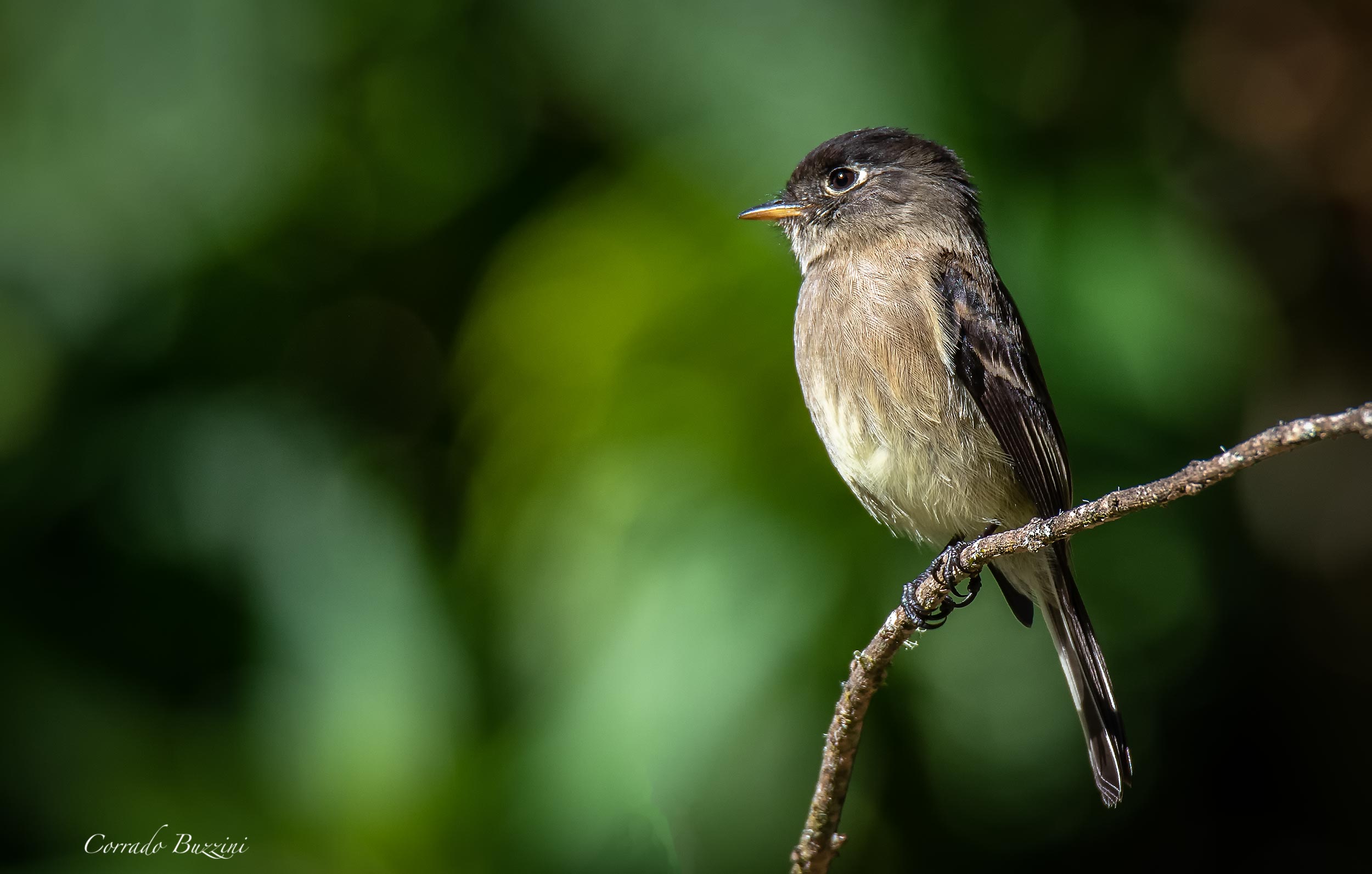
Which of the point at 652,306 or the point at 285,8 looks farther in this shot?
the point at 285,8

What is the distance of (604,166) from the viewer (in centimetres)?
375

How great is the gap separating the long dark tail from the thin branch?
812 mm

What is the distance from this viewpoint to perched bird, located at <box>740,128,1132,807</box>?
3188 millimetres

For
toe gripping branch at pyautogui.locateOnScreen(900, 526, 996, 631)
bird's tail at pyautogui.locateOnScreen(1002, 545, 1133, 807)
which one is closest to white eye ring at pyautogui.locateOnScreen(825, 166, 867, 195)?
toe gripping branch at pyautogui.locateOnScreen(900, 526, 996, 631)

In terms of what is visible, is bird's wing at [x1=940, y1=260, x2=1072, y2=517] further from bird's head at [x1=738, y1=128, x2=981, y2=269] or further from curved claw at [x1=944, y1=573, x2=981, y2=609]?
bird's head at [x1=738, y1=128, x2=981, y2=269]

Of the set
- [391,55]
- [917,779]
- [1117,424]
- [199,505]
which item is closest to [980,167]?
[1117,424]

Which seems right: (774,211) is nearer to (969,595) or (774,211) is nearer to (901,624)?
(969,595)

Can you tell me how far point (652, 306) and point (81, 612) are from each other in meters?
2.02

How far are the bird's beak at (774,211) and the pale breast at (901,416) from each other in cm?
36

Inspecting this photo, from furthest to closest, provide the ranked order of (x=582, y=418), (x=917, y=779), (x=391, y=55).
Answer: (x=391, y=55) < (x=582, y=418) < (x=917, y=779)

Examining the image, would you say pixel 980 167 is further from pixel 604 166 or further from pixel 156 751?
pixel 156 751

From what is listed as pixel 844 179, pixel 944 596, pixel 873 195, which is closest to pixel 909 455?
pixel 944 596

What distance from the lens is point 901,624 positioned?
7.09 ft

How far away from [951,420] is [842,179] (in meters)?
1.10
